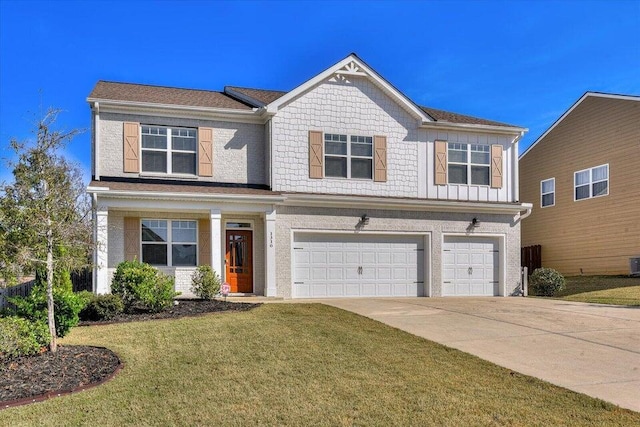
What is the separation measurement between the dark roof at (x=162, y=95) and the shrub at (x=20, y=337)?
8680 mm

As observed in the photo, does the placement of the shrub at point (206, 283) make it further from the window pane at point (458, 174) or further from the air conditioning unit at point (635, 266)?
the air conditioning unit at point (635, 266)

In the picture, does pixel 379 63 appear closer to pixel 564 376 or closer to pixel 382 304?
pixel 382 304

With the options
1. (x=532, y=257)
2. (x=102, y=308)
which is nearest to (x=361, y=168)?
(x=102, y=308)

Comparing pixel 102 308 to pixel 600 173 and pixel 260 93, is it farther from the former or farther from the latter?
pixel 600 173

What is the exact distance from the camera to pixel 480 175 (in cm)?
1736

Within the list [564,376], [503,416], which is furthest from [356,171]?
[503,416]

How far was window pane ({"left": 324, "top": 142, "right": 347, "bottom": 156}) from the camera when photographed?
1583 centimetres

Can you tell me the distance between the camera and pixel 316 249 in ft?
51.0

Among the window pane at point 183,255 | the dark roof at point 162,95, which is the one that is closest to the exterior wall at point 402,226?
the window pane at point 183,255

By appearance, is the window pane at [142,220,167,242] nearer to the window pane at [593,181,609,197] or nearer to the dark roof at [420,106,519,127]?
the dark roof at [420,106,519,127]

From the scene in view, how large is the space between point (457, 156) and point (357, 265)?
5.18 m

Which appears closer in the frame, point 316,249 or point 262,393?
point 262,393

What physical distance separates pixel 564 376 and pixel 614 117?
17.7 meters

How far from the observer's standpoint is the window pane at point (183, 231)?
591 inches
